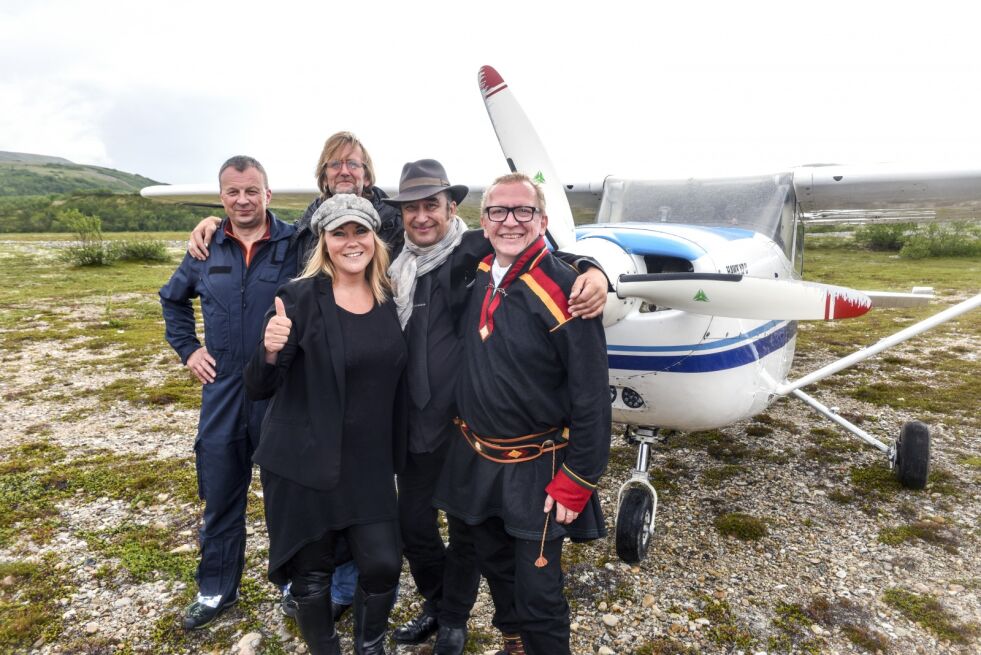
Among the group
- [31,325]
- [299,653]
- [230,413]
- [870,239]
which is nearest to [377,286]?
[230,413]

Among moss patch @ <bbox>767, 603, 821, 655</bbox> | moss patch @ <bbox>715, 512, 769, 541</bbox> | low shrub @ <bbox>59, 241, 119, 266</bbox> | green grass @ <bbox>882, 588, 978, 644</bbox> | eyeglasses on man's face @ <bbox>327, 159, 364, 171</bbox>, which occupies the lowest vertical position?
moss patch @ <bbox>715, 512, 769, 541</bbox>

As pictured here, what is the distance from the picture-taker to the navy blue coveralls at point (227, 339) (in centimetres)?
242

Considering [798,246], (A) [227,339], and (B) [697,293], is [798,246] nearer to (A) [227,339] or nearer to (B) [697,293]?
(B) [697,293]

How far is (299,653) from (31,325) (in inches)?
415

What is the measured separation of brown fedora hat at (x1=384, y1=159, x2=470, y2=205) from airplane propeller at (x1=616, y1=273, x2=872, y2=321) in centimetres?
90

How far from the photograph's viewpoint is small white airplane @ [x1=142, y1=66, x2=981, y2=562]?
2.48 meters

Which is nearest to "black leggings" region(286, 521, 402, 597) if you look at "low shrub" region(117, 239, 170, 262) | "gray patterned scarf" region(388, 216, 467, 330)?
"gray patterned scarf" region(388, 216, 467, 330)

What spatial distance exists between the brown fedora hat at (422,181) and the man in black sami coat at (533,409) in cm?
35

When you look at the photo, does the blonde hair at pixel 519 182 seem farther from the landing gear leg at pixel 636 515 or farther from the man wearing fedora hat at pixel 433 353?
the landing gear leg at pixel 636 515

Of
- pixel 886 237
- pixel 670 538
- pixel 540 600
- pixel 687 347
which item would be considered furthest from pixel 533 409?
pixel 886 237

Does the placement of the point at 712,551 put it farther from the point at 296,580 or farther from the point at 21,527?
the point at 21,527

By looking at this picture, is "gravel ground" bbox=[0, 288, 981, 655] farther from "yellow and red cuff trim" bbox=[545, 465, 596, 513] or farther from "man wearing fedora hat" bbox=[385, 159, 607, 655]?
"yellow and red cuff trim" bbox=[545, 465, 596, 513]

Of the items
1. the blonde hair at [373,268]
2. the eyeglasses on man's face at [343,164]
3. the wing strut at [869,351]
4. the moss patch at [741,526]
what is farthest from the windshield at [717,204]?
→ the blonde hair at [373,268]

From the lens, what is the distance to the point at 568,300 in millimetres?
1865
